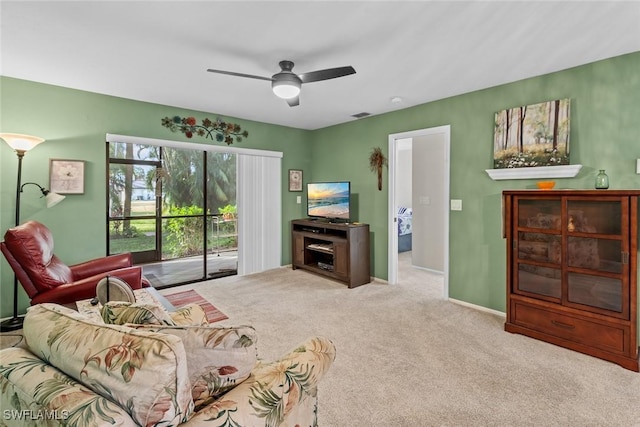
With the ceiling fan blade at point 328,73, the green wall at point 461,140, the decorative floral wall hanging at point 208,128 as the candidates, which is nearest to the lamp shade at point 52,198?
the green wall at point 461,140

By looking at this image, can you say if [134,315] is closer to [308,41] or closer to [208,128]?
[308,41]

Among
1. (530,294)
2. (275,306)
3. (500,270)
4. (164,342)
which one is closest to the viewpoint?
(164,342)

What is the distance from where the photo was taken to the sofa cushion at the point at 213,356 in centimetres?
102

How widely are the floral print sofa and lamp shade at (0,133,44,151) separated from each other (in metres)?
2.66

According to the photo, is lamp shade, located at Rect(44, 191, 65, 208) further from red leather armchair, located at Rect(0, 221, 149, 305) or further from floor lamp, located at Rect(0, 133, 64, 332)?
red leather armchair, located at Rect(0, 221, 149, 305)

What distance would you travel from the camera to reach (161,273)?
4945 mm

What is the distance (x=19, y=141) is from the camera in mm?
2930

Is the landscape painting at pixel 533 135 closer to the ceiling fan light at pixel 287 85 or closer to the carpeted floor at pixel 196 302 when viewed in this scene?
the ceiling fan light at pixel 287 85

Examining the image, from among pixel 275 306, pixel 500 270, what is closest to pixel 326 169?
pixel 275 306

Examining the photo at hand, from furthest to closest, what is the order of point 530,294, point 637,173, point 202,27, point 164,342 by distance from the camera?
1. point 530,294
2. point 637,173
3. point 202,27
4. point 164,342

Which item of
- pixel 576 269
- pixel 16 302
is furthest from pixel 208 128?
pixel 576 269

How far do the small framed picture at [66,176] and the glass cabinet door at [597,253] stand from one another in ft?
16.1

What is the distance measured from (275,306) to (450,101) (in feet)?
10.5

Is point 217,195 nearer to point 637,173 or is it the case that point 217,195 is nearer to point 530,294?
point 530,294
